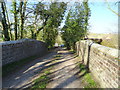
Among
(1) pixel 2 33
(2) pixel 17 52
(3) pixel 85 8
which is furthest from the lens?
(3) pixel 85 8

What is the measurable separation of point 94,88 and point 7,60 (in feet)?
20.6

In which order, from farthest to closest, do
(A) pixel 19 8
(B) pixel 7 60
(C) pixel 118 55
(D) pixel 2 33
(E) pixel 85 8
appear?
(E) pixel 85 8
(A) pixel 19 8
(D) pixel 2 33
(B) pixel 7 60
(C) pixel 118 55

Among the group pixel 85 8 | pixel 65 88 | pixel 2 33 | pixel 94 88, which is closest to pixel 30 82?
pixel 65 88

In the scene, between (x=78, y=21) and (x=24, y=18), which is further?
(x=78, y=21)

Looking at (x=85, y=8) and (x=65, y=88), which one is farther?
(x=85, y=8)

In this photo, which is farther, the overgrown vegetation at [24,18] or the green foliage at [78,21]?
the green foliage at [78,21]

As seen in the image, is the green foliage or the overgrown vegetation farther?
the green foliage

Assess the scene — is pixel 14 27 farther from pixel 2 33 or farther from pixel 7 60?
pixel 7 60

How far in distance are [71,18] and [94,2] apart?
1394 centimetres

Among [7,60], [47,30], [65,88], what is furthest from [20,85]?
[47,30]

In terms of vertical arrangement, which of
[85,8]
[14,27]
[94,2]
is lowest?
[14,27]

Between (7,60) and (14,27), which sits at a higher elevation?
(14,27)

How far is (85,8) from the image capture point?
22.9 meters

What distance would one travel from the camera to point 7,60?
7.59m
